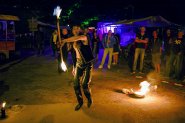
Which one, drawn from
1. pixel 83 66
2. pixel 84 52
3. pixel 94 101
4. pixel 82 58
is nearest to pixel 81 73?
pixel 83 66

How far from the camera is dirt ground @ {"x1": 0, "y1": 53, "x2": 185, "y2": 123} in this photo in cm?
602

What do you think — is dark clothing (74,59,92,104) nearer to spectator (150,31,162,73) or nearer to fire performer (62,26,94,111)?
fire performer (62,26,94,111)

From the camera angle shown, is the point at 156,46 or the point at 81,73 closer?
the point at 81,73

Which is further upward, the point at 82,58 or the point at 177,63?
the point at 82,58

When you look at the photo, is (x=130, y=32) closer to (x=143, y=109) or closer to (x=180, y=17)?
(x=180, y=17)

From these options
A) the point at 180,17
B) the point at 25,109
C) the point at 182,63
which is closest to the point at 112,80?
the point at 182,63

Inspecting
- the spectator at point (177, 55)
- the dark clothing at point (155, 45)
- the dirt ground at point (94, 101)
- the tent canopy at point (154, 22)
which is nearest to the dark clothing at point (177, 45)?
the spectator at point (177, 55)

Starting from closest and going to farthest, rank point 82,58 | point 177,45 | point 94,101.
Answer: point 82,58, point 94,101, point 177,45

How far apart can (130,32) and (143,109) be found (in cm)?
1851

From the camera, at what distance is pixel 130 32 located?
24.5 meters

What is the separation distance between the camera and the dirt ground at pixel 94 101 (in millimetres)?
6020

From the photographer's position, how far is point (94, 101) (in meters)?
7.38

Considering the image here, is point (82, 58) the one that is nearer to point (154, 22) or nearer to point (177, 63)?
point (177, 63)

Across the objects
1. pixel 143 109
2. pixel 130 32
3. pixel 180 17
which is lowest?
pixel 143 109
